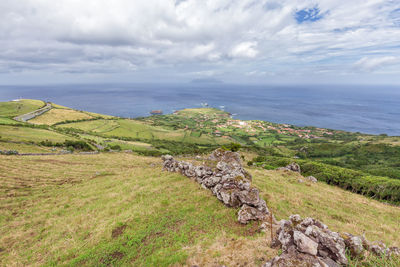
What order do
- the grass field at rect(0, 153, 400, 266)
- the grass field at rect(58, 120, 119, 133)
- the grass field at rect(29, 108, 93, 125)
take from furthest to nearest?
the grass field at rect(29, 108, 93, 125)
the grass field at rect(58, 120, 119, 133)
the grass field at rect(0, 153, 400, 266)

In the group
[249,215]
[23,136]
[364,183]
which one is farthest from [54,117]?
[364,183]

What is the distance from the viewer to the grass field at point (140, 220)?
444 inches

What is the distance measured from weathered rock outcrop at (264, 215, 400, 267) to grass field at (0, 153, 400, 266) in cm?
138

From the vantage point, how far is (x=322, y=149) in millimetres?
108375

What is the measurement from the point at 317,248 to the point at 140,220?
1291 cm

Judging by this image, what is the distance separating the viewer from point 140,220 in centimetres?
1509

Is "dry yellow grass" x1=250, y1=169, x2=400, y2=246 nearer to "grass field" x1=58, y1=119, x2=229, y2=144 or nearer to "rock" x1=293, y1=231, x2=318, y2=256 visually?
"rock" x1=293, y1=231, x2=318, y2=256

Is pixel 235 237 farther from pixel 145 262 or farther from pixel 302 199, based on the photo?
pixel 302 199

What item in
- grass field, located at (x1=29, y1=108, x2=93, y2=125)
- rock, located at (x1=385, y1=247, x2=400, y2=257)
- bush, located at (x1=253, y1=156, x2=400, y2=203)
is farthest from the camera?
grass field, located at (x1=29, y1=108, x2=93, y2=125)

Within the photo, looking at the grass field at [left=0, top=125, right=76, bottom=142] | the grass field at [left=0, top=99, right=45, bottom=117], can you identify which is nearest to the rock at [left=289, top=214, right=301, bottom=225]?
the grass field at [left=0, top=125, right=76, bottom=142]

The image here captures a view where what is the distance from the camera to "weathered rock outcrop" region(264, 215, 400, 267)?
26.2 feet

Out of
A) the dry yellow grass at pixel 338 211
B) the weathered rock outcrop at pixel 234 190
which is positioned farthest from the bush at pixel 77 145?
the dry yellow grass at pixel 338 211

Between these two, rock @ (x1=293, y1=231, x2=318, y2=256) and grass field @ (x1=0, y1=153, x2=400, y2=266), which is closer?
rock @ (x1=293, y1=231, x2=318, y2=256)

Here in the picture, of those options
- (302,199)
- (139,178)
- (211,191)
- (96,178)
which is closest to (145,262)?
(211,191)
